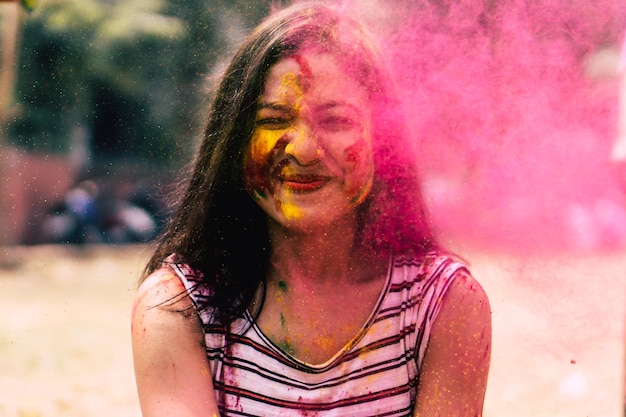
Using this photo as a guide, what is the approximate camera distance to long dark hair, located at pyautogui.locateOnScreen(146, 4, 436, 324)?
4.49ft

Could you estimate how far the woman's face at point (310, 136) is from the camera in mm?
1358

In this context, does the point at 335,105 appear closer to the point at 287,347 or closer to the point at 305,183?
the point at 305,183

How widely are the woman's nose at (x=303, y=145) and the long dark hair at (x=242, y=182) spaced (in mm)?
97

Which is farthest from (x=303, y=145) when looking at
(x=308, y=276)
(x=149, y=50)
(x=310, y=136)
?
(x=149, y=50)

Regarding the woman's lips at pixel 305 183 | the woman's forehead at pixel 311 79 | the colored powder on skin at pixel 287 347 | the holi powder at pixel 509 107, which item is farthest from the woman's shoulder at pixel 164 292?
the holi powder at pixel 509 107

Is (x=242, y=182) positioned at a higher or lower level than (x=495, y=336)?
higher

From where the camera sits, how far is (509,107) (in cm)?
163

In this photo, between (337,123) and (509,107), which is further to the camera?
(509,107)

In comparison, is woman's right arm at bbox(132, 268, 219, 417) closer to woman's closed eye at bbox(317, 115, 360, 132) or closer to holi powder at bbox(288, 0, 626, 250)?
woman's closed eye at bbox(317, 115, 360, 132)

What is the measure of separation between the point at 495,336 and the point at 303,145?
814 millimetres

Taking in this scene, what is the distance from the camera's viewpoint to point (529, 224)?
1.69m

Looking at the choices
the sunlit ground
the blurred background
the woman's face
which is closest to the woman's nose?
the woman's face

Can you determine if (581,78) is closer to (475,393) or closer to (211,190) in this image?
(475,393)

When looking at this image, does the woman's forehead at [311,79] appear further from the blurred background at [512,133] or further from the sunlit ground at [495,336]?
the sunlit ground at [495,336]
